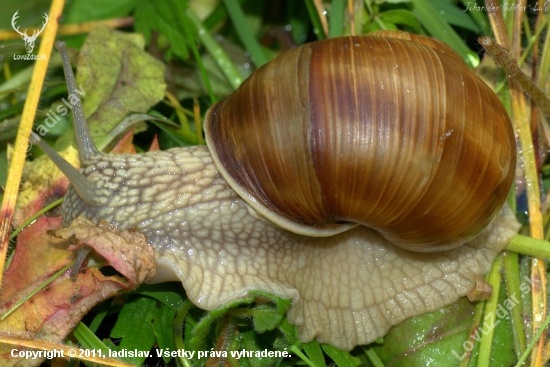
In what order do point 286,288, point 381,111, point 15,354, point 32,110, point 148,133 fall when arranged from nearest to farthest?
point 381,111
point 15,354
point 286,288
point 32,110
point 148,133

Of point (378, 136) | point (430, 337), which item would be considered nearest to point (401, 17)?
point (378, 136)

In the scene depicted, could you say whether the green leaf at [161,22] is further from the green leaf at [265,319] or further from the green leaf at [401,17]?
the green leaf at [265,319]

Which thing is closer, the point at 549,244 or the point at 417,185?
the point at 417,185

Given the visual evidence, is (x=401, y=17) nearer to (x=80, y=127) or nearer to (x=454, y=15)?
(x=454, y=15)

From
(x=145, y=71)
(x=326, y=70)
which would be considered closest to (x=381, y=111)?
(x=326, y=70)

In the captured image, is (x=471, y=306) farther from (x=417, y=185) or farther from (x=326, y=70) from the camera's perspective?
(x=326, y=70)

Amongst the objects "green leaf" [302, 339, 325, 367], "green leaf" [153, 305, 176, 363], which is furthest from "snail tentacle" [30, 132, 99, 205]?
"green leaf" [302, 339, 325, 367]

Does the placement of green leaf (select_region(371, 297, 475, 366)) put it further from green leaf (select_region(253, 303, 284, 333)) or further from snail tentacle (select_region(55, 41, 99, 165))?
snail tentacle (select_region(55, 41, 99, 165))

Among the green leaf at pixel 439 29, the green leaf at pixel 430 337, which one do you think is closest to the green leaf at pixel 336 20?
the green leaf at pixel 439 29
